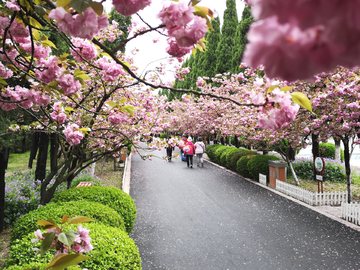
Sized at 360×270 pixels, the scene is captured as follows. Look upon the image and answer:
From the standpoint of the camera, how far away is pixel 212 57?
23.9m

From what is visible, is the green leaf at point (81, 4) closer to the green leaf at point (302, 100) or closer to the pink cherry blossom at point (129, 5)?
the pink cherry blossom at point (129, 5)

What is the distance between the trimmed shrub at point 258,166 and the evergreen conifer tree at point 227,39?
547 inches

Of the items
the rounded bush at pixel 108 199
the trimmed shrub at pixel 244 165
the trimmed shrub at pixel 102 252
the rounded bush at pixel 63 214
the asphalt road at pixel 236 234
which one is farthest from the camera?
the trimmed shrub at pixel 244 165

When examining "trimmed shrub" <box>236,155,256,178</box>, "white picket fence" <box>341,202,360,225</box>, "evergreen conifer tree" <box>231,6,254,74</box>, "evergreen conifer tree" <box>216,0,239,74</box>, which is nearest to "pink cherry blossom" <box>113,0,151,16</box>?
"white picket fence" <box>341,202,360,225</box>

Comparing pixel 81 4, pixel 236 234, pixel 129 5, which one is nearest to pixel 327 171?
pixel 236 234

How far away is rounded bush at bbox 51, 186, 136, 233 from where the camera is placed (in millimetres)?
3943

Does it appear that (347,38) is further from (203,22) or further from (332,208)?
(332,208)

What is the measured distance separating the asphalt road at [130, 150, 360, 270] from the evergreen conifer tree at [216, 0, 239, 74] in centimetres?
1600

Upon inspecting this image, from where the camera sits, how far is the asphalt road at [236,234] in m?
3.69

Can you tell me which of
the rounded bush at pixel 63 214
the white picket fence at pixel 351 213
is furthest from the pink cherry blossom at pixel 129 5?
the white picket fence at pixel 351 213

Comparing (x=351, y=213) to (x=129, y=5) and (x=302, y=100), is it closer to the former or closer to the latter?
(x=302, y=100)

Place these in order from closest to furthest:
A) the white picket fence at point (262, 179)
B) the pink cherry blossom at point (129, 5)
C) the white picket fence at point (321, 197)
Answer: the pink cherry blossom at point (129, 5) → the white picket fence at point (321, 197) → the white picket fence at point (262, 179)

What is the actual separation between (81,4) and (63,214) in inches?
113

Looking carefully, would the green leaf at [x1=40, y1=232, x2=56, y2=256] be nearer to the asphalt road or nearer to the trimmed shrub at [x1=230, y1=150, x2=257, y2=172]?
the asphalt road
